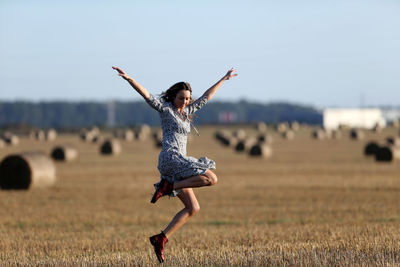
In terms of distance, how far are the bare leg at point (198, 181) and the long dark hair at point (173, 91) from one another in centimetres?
113

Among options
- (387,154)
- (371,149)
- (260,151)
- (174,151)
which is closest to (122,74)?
(174,151)

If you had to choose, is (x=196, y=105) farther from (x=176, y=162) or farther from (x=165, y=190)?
(x=165, y=190)

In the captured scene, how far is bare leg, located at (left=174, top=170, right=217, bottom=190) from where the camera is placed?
396 inches

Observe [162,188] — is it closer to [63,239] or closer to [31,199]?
[63,239]

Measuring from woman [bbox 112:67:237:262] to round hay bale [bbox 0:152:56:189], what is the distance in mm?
16739

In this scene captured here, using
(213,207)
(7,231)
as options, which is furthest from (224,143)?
Answer: (7,231)

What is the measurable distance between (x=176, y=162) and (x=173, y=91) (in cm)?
100

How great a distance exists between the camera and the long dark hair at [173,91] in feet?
34.5

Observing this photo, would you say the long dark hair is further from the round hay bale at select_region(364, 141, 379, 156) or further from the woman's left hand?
the round hay bale at select_region(364, 141, 379, 156)

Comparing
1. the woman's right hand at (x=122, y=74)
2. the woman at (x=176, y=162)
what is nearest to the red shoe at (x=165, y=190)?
the woman at (x=176, y=162)

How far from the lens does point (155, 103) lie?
33.7 ft

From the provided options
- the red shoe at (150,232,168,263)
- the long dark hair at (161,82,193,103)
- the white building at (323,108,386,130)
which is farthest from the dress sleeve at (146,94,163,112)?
the white building at (323,108,386,130)

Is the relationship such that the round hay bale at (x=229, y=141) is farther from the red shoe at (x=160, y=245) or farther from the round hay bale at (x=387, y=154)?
the red shoe at (x=160, y=245)

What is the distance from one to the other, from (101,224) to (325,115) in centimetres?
15824
